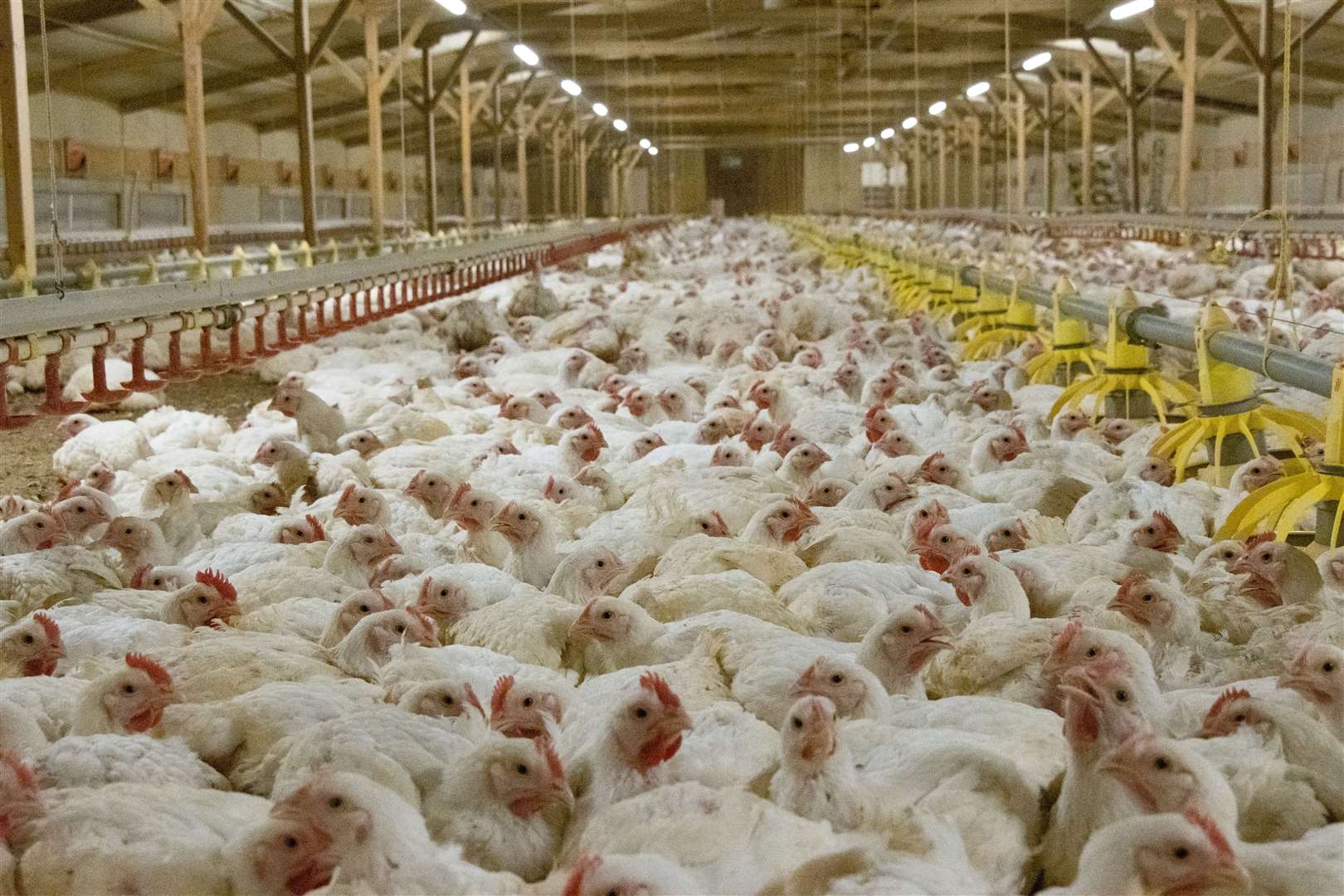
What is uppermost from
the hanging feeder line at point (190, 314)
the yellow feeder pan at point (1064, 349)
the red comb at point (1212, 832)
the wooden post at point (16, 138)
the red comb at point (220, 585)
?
the wooden post at point (16, 138)

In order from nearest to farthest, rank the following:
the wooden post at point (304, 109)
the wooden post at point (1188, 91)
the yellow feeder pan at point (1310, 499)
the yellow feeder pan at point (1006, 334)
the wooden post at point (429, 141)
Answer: the yellow feeder pan at point (1310, 499)
the yellow feeder pan at point (1006, 334)
the wooden post at point (304, 109)
the wooden post at point (1188, 91)
the wooden post at point (429, 141)

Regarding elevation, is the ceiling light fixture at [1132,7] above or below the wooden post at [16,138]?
above

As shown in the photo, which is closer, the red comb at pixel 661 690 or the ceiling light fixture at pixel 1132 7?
the red comb at pixel 661 690

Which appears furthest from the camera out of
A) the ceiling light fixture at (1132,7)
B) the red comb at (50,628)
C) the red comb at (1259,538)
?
the ceiling light fixture at (1132,7)

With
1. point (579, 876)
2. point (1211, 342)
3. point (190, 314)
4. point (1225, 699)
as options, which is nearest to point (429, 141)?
point (190, 314)

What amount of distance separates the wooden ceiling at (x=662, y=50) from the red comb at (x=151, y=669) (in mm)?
9041

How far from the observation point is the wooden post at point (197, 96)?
10.7 metres

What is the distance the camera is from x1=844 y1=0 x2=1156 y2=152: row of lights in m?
14.0

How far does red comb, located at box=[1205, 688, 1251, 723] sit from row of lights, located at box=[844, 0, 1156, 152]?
12.2 meters

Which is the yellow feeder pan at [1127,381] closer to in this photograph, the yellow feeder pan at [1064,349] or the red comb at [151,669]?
the yellow feeder pan at [1064,349]

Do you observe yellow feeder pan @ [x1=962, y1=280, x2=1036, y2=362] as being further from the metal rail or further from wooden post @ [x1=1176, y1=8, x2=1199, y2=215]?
wooden post @ [x1=1176, y1=8, x2=1199, y2=215]

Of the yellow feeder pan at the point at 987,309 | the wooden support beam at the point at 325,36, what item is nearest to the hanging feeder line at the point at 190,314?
the wooden support beam at the point at 325,36

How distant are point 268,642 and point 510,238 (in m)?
13.8

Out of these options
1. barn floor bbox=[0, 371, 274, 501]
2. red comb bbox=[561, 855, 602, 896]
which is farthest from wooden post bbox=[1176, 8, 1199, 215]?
red comb bbox=[561, 855, 602, 896]
